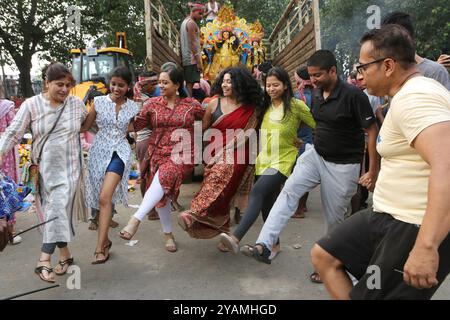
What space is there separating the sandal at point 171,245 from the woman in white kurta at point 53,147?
0.94 meters

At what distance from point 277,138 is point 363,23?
20967 mm

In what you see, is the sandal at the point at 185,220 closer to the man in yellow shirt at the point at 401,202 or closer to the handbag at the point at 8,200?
the handbag at the point at 8,200

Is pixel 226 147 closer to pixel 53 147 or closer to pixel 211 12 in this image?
pixel 53 147

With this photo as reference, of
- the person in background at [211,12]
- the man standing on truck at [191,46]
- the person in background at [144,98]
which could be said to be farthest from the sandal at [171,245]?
the person in background at [211,12]

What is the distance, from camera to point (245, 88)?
146 inches

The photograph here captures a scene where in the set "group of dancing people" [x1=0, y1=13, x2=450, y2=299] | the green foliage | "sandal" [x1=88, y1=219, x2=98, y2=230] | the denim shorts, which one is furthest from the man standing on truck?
the green foliage

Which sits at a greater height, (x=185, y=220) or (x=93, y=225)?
(x=185, y=220)

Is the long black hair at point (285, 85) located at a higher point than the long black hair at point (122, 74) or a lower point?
lower

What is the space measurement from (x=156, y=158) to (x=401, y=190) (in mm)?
2471

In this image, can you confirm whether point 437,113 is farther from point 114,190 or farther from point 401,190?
point 114,190

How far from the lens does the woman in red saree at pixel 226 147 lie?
361cm

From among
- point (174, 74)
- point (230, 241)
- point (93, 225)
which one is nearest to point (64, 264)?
point (93, 225)

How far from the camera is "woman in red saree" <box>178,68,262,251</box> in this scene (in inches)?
142
